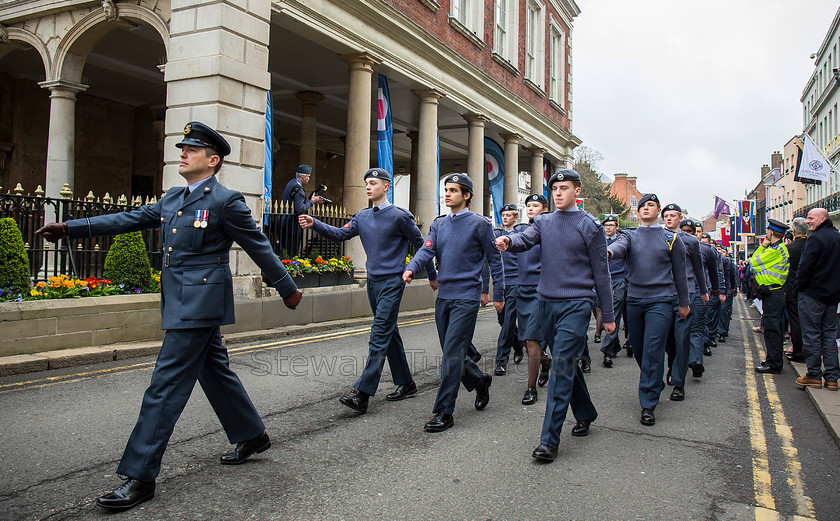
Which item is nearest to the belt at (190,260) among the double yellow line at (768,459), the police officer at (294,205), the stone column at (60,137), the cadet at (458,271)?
the cadet at (458,271)

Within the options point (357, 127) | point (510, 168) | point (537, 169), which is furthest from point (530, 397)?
point (537, 169)

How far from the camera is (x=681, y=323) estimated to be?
261 inches

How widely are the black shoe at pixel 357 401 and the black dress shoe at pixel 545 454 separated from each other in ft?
5.53

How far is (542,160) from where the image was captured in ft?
88.5

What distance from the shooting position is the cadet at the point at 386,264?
5.58 meters

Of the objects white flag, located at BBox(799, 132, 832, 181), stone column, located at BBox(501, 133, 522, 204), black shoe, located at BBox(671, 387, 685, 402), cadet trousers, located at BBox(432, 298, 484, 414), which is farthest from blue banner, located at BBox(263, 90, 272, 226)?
white flag, located at BBox(799, 132, 832, 181)

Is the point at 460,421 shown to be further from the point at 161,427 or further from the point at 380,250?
the point at 161,427

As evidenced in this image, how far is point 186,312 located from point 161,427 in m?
0.64

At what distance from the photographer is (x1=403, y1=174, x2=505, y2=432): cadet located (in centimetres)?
519

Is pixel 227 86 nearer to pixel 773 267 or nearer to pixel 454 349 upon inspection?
pixel 454 349

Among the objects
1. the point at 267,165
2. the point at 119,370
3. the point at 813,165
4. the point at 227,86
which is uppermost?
the point at 813,165

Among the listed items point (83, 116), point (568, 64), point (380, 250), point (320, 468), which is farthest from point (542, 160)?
point (320, 468)

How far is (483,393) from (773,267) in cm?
545

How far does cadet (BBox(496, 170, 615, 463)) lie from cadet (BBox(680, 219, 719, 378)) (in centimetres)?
287
